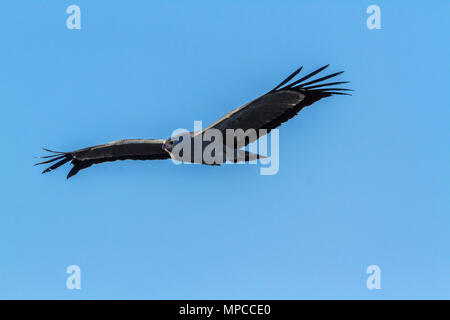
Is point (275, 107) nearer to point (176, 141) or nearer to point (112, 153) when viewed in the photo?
point (176, 141)

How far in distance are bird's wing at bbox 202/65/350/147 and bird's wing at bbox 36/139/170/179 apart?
2.50m

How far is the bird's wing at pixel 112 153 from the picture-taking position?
1575 cm

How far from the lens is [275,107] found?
1376 centimetres

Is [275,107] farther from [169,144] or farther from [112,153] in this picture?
[112,153]

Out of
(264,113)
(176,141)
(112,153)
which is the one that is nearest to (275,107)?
(264,113)

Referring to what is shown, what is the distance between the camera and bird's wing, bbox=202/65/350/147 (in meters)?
13.3

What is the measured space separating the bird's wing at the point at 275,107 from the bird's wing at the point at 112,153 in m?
2.50

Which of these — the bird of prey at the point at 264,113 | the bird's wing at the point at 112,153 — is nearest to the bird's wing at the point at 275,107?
the bird of prey at the point at 264,113

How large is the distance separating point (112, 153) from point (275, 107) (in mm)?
5698

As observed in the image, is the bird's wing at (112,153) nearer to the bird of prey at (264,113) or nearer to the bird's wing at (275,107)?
the bird of prey at (264,113)

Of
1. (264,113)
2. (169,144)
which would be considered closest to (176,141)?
(169,144)

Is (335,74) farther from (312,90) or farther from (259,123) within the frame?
(259,123)

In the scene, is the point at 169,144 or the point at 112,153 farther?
the point at 112,153
